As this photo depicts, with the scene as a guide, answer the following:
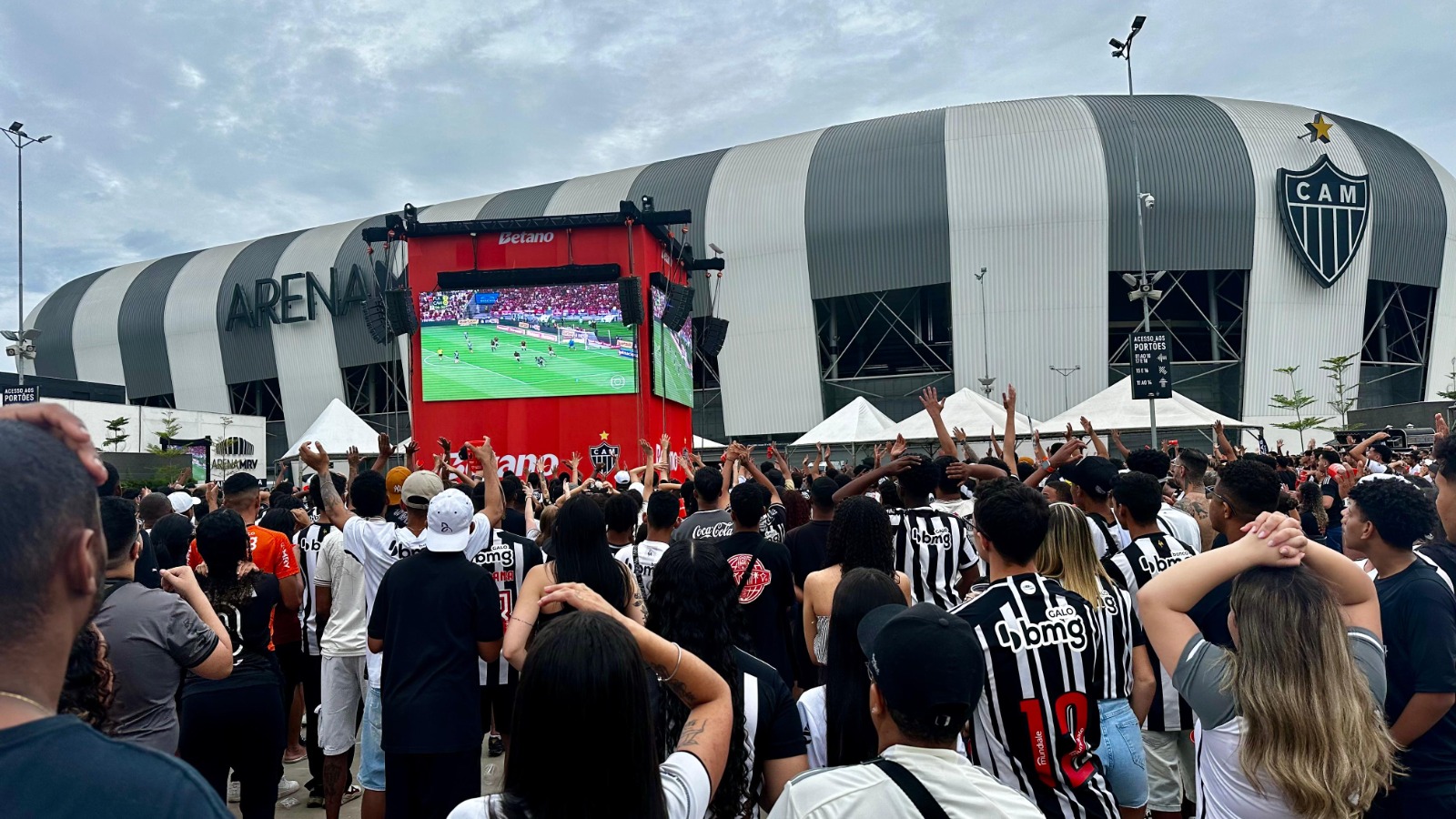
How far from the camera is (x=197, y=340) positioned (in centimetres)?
4262

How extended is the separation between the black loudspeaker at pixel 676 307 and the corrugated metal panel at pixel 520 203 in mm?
19945

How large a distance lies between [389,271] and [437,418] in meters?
3.11

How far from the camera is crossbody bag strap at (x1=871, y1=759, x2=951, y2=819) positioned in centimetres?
176

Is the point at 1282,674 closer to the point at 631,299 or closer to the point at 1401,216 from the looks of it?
the point at 631,299

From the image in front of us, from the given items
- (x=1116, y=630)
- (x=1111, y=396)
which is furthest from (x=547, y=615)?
(x=1111, y=396)

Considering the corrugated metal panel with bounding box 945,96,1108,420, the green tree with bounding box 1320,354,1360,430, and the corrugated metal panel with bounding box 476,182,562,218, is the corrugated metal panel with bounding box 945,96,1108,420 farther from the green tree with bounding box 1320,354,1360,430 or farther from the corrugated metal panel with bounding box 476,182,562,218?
the corrugated metal panel with bounding box 476,182,562,218

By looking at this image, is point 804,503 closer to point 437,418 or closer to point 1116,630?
point 1116,630

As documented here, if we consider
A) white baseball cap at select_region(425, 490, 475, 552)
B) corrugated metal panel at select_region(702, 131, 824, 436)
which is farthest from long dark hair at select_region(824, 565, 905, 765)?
corrugated metal panel at select_region(702, 131, 824, 436)

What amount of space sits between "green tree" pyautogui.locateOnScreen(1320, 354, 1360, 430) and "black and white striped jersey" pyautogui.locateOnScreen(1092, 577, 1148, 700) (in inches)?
1263

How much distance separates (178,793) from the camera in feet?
3.45

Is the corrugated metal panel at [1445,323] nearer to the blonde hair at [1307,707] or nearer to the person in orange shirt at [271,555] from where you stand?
the blonde hair at [1307,707]

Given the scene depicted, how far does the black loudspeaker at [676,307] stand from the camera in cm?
2036

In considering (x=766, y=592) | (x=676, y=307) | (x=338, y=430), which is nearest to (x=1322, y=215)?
(x=676, y=307)

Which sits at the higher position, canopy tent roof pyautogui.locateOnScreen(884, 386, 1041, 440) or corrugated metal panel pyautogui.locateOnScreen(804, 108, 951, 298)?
corrugated metal panel pyautogui.locateOnScreen(804, 108, 951, 298)
